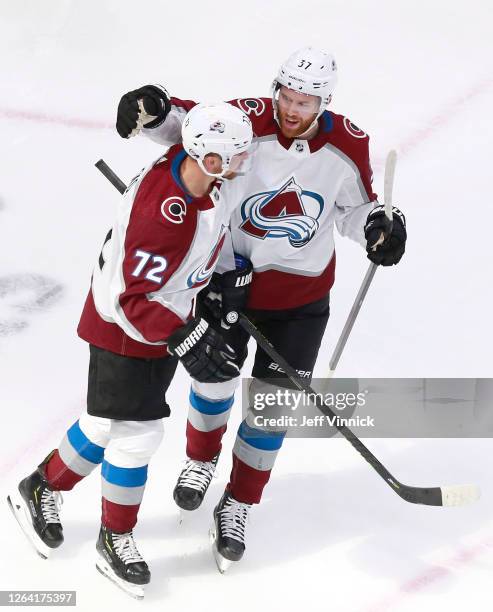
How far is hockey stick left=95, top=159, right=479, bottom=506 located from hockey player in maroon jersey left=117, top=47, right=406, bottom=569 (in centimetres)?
11

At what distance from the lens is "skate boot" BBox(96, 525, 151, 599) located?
329 centimetres

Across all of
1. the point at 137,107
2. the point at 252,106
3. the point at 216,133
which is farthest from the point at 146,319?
the point at 252,106

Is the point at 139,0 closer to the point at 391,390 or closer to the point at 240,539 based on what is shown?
the point at 391,390

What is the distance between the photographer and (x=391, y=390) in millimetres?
4336

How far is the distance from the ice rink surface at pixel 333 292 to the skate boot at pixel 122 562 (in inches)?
1.6

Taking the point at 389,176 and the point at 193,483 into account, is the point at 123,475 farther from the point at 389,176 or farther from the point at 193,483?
the point at 389,176

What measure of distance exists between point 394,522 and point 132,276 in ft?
4.74

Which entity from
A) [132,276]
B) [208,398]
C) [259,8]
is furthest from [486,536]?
[259,8]

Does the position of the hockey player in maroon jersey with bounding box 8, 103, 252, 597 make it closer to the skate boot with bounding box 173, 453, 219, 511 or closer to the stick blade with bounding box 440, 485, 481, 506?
the skate boot with bounding box 173, 453, 219, 511

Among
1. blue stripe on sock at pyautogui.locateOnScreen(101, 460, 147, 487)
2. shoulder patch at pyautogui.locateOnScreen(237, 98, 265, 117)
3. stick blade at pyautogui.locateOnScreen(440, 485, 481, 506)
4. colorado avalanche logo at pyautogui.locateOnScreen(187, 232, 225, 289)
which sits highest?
shoulder patch at pyautogui.locateOnScreen(237, 98, 265, 117)

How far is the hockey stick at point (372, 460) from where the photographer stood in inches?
133

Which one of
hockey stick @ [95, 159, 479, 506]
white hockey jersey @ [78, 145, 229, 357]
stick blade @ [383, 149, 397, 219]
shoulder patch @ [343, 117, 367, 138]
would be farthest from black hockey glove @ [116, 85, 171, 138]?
stick blade @ [383, 149, 397, 219]

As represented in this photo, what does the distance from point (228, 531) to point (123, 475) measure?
1.65 ft

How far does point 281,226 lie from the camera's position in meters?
3.30
